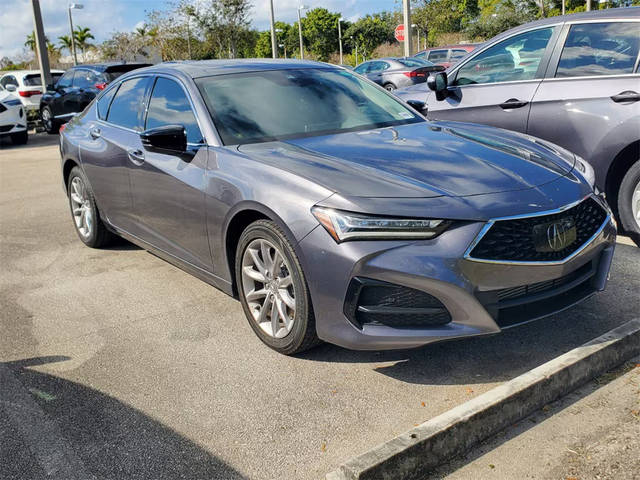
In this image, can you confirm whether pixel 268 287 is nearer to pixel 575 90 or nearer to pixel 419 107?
pixel 419 107

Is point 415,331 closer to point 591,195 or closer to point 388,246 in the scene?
point 388,246

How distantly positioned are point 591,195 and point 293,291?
1.66 meters

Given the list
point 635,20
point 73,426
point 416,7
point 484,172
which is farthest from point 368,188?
point 416,7

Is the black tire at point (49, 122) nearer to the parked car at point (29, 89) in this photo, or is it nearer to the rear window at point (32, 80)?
the parked car at point (29, 89)

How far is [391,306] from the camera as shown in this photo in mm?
3104

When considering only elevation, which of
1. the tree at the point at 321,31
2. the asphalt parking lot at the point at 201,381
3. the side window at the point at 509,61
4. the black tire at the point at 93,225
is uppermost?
the tree at the point at 321,31

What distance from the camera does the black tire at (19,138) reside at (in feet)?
51.6

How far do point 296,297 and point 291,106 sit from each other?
1.50m

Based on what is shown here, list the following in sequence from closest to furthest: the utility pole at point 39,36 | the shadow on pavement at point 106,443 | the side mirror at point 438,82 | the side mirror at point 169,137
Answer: the shadow on pavement at point 106,443 → the side mirror at point 169,137 → the side mirror at point 438,82 → the utility pole at point 39,36

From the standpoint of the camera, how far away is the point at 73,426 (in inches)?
120

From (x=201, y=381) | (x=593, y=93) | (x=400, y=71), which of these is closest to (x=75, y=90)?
(x=400, y=71)

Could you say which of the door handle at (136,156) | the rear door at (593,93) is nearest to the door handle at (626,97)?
the rear door at (593,93)

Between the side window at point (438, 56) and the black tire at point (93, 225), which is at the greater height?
the side window at point (438, 56)

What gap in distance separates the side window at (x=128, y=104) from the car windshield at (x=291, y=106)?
0.85 meters
